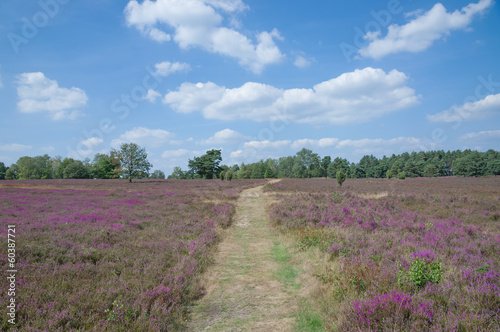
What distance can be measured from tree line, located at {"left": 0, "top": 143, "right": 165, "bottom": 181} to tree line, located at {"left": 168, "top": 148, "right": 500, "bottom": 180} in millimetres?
25802

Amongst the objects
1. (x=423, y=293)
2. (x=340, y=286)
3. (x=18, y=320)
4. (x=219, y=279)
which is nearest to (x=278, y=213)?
(x=219, y=279)

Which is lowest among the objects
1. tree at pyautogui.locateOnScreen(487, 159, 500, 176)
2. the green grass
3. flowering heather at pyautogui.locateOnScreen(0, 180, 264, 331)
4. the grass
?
the grass

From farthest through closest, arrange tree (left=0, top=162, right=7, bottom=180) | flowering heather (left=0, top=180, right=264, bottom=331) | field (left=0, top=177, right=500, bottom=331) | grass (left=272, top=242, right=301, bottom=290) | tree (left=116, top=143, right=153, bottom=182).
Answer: tree (left=0, top=162, right=7, bottom=180), tree (left=116, top=143, right=153, bottom=182), grass (left=272, top=242, right=301, bottom=290), flowering heather (left=0, top=180, right=264, bottom=331), field (left=0, top=177, right=500, bottom=331)

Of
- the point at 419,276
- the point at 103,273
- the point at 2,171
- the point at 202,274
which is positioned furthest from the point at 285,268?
the point at 2,171

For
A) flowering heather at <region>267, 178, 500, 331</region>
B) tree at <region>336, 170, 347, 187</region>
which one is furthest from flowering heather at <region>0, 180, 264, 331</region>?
tree at <region>336, 170, 347, 187</region>

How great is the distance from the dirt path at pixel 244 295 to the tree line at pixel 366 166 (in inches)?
2760

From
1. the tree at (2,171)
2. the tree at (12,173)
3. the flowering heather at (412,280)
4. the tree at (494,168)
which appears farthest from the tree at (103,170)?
the tree at (494,168)

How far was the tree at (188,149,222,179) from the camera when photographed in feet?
298

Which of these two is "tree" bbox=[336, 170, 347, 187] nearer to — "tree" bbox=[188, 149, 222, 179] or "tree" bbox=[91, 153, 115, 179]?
"tree" bbox=[188, 149, 222, 179]

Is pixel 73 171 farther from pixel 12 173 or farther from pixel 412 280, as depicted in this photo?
pixel 412 280

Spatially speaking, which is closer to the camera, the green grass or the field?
the field

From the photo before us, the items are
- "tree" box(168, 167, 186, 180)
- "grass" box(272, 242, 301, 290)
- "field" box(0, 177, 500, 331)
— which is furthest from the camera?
"tree" box(168, 167, 186, 180)

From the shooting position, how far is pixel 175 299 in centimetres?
550

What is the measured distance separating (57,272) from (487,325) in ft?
28.3
